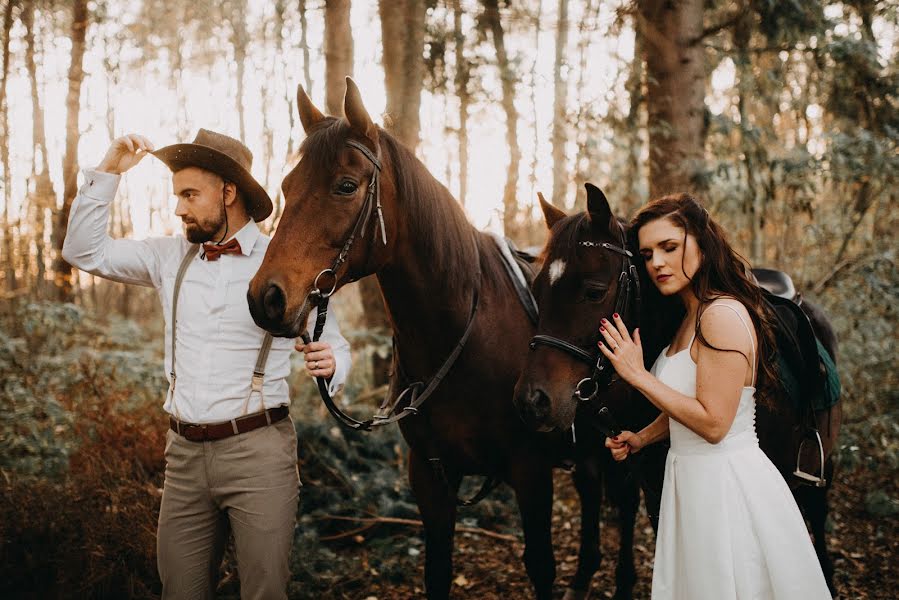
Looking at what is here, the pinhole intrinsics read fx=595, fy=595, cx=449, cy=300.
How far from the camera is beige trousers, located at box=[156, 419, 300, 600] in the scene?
223 centimetres

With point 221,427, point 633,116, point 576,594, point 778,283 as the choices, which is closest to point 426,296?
point 221,427

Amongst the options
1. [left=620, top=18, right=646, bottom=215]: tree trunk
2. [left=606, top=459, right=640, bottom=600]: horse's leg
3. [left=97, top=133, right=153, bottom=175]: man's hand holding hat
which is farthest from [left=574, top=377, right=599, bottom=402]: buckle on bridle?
[left=620, top=18, right=646, bottom=215]: tree trunk

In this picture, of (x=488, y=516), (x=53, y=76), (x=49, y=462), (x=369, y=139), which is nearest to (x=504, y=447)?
(x=369, y=139)

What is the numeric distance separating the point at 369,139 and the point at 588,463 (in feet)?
8.00

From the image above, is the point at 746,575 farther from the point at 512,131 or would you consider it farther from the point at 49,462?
the point at 512,131

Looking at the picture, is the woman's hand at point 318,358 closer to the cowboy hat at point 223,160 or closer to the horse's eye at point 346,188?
the horse's eye at point 346,188

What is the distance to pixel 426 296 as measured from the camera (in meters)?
2.59

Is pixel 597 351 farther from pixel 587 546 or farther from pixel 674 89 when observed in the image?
pixel 674 89

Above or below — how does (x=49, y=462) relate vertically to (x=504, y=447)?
below

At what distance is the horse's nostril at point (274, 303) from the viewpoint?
1.94m

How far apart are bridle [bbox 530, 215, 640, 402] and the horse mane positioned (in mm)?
553

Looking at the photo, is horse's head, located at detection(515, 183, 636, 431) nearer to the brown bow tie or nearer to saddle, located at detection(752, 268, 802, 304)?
the brown bow tie

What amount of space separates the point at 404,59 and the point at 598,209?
4.38m

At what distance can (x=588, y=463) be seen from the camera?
368 cm
